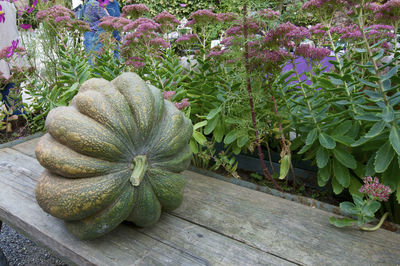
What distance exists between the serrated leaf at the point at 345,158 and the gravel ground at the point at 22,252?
225cm

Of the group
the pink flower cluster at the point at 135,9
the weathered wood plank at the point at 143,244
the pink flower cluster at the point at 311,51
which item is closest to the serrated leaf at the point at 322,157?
the pink flower cluster at the point at 311,51

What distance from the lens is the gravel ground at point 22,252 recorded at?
2363mm

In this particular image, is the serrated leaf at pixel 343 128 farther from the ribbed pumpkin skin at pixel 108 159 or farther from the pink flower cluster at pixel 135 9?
the pink flower cluster at pixel 135 9

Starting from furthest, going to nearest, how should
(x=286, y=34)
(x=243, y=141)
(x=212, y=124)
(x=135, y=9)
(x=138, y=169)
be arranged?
1. (x=135, y=9)
2. (x=212, y=124)
3. (x=243, y=141)
4. (x=286, y=34)
5. (x=138, y=169)

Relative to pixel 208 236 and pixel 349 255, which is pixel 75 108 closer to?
pixel 208 236

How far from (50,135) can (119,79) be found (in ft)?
1.32

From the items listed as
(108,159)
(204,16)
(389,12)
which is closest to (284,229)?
(108,159)

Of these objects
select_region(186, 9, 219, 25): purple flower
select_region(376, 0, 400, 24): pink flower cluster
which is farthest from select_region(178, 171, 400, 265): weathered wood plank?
select_region(186, 9, 219, 25): purple flower

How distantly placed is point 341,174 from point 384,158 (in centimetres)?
27

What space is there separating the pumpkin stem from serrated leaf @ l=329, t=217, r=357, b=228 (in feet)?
2.97

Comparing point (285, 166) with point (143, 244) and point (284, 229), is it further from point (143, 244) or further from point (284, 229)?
point (143, 244)

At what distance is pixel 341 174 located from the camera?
1.57 m

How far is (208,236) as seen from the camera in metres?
1.26

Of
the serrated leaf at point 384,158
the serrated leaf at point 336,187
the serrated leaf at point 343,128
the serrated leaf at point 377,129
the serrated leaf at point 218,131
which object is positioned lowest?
the serrated leaf at point 336,187
